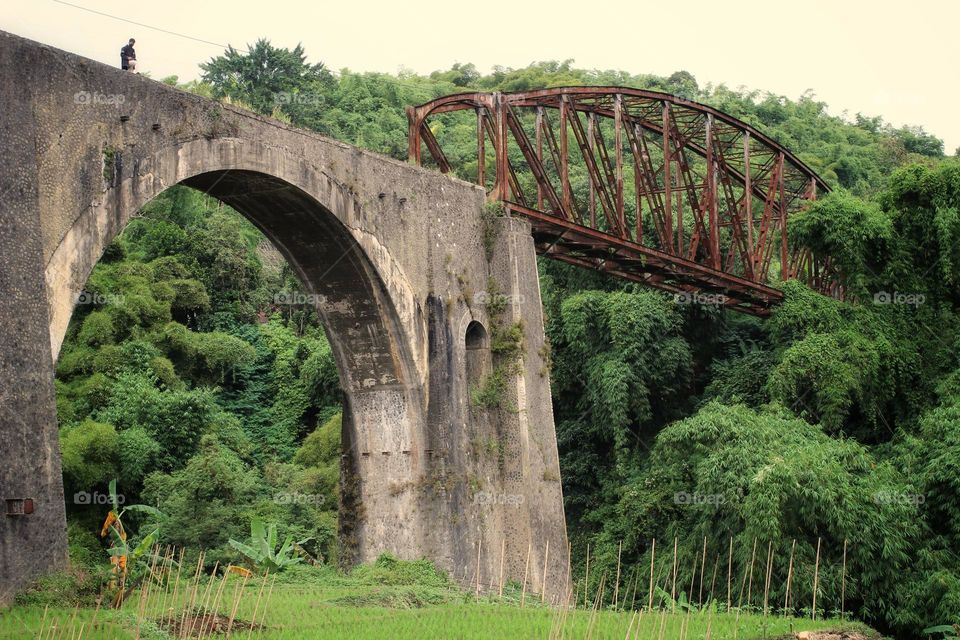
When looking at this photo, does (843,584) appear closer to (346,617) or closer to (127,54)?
(346,617)

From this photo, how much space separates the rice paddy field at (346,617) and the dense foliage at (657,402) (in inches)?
102

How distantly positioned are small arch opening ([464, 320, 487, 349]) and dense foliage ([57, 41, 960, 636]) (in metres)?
3.42

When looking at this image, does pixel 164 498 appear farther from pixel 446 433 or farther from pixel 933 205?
pixel 933 205

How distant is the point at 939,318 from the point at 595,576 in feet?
23.1

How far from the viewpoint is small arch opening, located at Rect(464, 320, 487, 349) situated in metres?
15.1

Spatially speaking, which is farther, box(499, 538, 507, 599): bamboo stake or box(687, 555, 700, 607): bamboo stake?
box(687, 555, 700, 607): bamboo stake

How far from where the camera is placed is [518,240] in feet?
51.5

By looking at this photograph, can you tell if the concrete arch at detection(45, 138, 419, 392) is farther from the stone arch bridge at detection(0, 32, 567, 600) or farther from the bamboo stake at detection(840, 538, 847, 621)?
the bamboo stake at detection(840, 538, 847, 621)

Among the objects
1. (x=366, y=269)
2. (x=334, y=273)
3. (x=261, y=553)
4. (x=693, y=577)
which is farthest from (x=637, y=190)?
(x=261, y=553)

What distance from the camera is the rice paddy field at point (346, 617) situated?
8.29 meters

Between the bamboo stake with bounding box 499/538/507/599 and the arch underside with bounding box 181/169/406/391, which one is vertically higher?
the arch underside with bounding box 181/169/406/391

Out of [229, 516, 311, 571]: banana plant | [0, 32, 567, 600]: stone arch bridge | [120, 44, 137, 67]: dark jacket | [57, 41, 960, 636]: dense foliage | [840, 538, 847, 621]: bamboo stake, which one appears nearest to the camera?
[0, 32, 567, 600]: stone arch bridge

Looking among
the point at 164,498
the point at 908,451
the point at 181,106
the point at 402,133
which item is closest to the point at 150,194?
the point at 181,106

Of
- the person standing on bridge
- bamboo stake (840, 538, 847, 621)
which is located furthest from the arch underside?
bamboo stake (840, 538, 847, 621)
